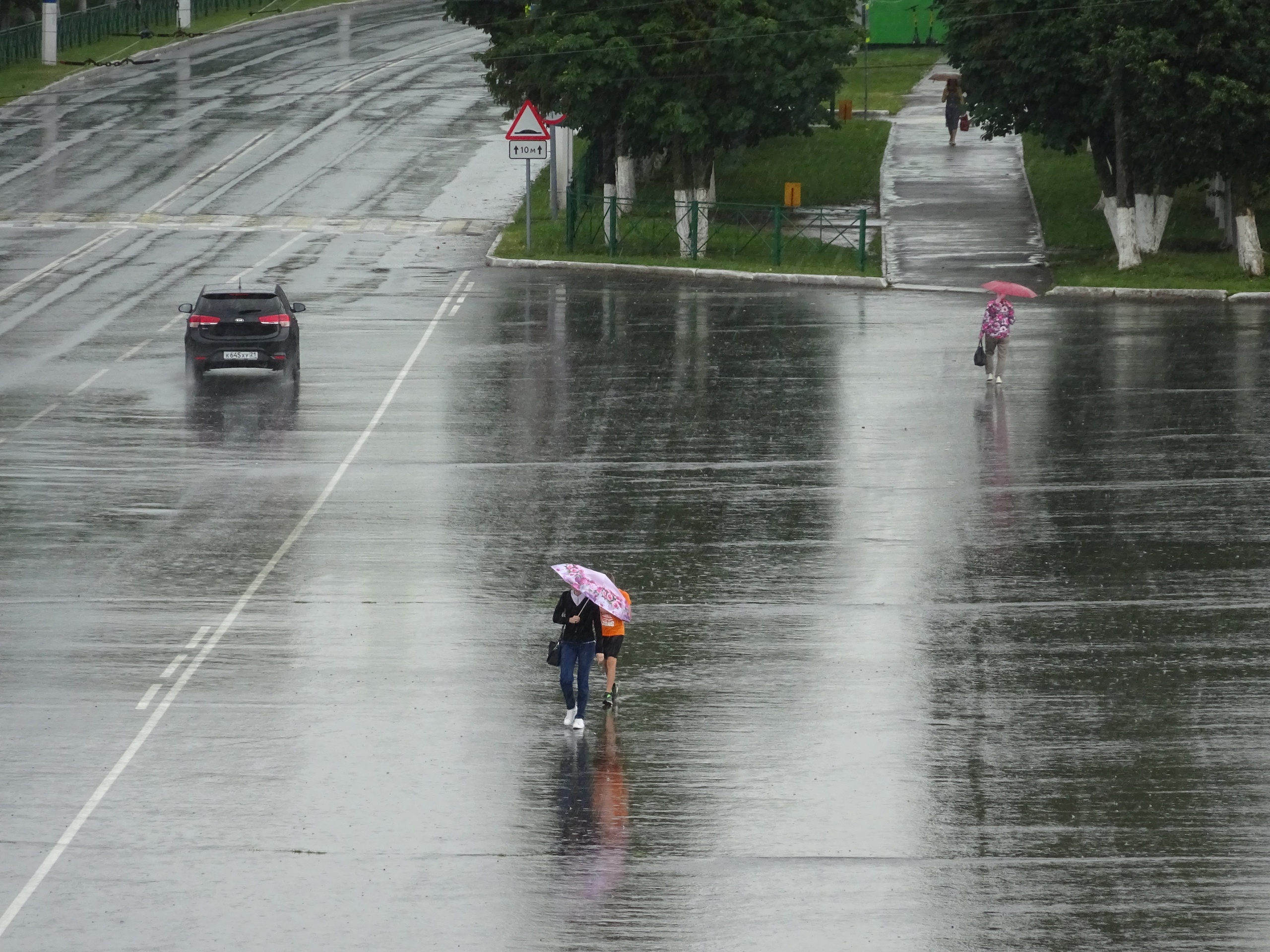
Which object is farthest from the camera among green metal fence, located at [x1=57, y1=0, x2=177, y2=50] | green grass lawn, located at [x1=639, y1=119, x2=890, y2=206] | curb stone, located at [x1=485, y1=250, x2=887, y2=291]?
green metal fence, located at [x1=57, y1=0, x2=177, y2=50]

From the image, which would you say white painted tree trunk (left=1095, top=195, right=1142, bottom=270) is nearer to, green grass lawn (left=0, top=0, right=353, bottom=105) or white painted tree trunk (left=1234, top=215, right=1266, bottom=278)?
white painted tree trunk (left=1234, top=215, right=1266, bottom=278)

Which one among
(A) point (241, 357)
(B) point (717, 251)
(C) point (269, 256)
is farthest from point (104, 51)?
(A) point (241, 357)

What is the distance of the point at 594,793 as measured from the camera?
13383 mm

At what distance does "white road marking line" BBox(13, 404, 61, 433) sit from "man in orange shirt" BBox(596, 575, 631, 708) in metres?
13.3

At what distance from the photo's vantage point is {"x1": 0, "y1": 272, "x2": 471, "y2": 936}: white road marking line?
1184 cm

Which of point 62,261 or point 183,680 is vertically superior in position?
point 62,261

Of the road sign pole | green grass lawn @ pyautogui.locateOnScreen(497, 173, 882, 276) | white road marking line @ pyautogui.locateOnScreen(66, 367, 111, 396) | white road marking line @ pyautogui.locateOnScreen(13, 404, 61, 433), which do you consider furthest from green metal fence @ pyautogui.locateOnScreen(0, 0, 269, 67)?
white road marking line @ pyautogui.locateOnScreen(13, 404, 61, 433)

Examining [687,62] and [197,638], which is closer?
[197,638]

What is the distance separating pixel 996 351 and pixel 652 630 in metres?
11.9

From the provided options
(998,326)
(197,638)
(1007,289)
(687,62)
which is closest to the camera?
(197,638)

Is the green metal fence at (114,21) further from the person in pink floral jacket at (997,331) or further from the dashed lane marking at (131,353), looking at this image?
the person in pink floral jacket at (997,331)

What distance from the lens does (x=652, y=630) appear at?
17141 mm

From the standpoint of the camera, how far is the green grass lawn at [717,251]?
39.8 meters

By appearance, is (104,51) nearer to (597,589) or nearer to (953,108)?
(953,108)
